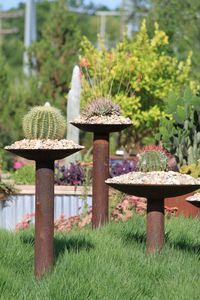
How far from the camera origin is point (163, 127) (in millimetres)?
12789

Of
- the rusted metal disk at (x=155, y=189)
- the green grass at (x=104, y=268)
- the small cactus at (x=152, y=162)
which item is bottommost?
the green grass at (x=104, y=268)

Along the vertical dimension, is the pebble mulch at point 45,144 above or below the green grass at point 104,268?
above

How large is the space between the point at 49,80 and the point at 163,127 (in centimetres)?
996

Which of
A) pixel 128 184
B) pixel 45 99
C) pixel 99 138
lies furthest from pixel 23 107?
pixel 128 184

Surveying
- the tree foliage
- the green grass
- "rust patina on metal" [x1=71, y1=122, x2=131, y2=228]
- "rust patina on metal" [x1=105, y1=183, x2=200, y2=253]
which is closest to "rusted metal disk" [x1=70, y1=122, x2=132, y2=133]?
"rust patina on metal" [x1=71, y1=122, x2=131, y2=228]

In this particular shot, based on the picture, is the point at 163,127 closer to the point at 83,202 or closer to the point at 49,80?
the point at 83,202

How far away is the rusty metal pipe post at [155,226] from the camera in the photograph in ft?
27.2

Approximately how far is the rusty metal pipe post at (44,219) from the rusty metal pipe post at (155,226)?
109 centimetres

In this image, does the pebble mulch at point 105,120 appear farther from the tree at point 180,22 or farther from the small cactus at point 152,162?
the tree at point 180,22

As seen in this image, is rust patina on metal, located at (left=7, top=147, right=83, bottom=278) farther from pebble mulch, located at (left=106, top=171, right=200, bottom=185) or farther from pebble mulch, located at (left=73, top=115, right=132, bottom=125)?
pebble mulch, located at (left=73, top=115, right=132, bottom=125)

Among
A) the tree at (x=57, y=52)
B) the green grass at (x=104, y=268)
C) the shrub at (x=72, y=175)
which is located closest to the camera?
the green grass at (x=104, y=268)

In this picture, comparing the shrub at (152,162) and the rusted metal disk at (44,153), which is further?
the shrub at (152,162)

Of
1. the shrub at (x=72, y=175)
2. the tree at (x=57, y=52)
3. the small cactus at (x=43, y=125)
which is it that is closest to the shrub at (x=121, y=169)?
the shrub at (x=72, y=175)

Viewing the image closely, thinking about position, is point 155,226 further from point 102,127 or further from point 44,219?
point 102,127
